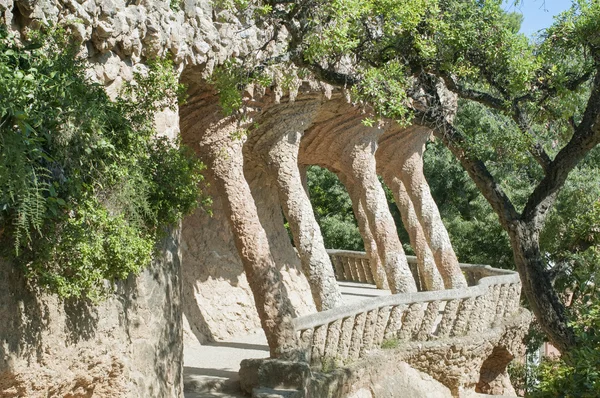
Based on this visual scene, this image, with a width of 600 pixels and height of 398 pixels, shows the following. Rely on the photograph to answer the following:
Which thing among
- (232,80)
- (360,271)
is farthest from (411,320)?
(360,271)

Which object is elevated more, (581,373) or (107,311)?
(107,311)

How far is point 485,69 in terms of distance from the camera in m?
10.1

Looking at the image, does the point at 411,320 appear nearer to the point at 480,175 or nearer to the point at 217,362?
the point at 217,362

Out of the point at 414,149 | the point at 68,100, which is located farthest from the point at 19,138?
the point at 414,149

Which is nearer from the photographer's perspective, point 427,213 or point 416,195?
point 427,213

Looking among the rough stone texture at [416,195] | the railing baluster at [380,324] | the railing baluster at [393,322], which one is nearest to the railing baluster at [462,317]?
the railing baluster at [393,322]

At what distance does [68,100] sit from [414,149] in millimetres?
11136

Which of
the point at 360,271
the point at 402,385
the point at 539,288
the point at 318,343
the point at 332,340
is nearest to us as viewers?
the point at 539,288

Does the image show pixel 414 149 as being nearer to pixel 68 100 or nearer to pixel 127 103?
pixel 127 103

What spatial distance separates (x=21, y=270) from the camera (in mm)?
6770

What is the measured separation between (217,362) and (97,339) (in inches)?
167

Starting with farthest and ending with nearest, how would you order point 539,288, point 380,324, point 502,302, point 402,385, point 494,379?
point 494,379, point 502,302, point 402,385, point 380,324, point 539,288

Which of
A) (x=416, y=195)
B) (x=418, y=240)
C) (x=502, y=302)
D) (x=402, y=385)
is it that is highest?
(x=416, y=195)

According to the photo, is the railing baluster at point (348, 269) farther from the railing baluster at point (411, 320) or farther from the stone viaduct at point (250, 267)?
the railing baluster at point (411, 320)
